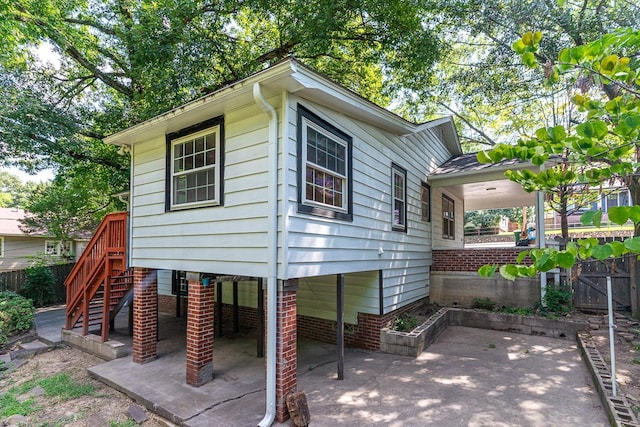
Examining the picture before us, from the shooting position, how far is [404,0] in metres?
9.51

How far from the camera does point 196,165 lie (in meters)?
5.73

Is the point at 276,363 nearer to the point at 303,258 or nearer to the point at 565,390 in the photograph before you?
the point at 303,258

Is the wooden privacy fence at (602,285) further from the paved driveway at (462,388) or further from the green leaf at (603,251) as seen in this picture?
the green leaf at (603,251)

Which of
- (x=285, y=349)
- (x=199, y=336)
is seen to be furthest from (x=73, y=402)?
(x=285, y=349)

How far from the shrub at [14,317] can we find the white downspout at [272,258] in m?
7.45

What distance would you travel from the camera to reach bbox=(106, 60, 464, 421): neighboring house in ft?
14.5

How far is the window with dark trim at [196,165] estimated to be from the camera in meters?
5.29

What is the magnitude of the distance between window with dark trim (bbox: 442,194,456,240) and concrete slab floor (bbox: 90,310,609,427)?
4.63m

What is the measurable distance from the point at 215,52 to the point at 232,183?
25.5ft

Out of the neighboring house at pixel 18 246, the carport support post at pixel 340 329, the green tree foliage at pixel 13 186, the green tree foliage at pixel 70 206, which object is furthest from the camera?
the green tree foliage at pixel 13 186

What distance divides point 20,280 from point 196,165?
12.7 metres

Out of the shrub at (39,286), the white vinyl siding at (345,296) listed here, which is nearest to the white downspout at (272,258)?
→ the white vinyl siding at (345,296)

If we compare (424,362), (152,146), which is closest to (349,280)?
(424,362)

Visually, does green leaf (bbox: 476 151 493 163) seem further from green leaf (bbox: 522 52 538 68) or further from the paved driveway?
the paved driveway
